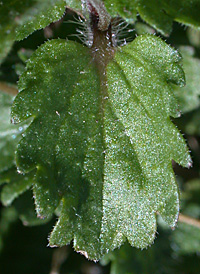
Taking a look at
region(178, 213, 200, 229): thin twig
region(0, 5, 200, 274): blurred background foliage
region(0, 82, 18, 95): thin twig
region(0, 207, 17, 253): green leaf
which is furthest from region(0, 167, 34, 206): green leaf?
region(178, 213, 200, 229): thin twig

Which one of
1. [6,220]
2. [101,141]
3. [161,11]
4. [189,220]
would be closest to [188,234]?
[189,220]

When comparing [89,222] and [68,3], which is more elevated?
[68,3]

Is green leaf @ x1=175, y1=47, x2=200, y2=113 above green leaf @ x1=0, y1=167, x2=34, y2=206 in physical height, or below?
above

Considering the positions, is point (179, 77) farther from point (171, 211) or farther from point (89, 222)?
point (89, 222)

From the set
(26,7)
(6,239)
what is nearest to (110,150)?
(26,7)

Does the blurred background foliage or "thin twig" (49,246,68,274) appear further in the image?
"thin twig" (49,246,68,274)

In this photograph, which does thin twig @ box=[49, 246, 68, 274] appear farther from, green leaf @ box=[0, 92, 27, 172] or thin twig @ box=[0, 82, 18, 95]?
thin twig @ box=[0, 82, 18, 95]

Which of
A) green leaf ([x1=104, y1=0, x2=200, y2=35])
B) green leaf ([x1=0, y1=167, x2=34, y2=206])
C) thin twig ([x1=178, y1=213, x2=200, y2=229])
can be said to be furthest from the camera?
thin twig ([x1=178, y1=213, x2=200, y2=229])
